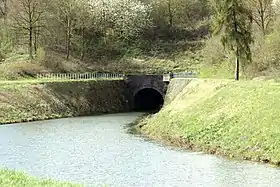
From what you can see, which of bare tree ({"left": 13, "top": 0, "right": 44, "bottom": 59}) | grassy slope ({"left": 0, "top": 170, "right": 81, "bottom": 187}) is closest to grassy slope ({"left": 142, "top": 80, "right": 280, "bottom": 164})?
grassy slope ({"left": 0, "top": 170, "right": 81, "bottom": 187})

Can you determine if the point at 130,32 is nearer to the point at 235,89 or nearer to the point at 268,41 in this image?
the point at 268,41

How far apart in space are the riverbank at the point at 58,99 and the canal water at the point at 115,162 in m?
11.1

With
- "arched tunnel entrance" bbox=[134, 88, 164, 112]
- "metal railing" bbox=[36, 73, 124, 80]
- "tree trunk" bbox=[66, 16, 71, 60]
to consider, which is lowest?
"arched tunnel entrance" bbox=[134, 88, 164, 112]

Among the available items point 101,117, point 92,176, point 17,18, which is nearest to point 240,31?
point 101,117

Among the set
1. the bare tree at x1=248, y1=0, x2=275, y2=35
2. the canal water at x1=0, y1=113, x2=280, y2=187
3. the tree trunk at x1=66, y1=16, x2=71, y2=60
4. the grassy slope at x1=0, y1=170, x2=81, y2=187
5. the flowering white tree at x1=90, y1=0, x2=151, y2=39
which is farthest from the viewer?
the flowering white tree at x1=90, y1=0, x2=151, y2=39

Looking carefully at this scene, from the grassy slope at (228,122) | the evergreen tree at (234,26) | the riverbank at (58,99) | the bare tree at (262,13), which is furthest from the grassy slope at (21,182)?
the bare tree at (262,13)

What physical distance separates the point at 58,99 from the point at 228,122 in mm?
32658

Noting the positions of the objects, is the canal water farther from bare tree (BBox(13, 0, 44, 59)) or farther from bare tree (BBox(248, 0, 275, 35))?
bare tree (BBox(13, 0, 44, 59))

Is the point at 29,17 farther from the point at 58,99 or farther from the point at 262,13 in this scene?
the point at 262,13

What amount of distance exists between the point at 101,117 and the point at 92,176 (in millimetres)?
35472

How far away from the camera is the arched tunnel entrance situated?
80.9 m

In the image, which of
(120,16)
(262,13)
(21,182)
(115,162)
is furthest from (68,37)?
(21,182)

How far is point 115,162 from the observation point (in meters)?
36.3

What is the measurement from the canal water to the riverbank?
11.1 m
